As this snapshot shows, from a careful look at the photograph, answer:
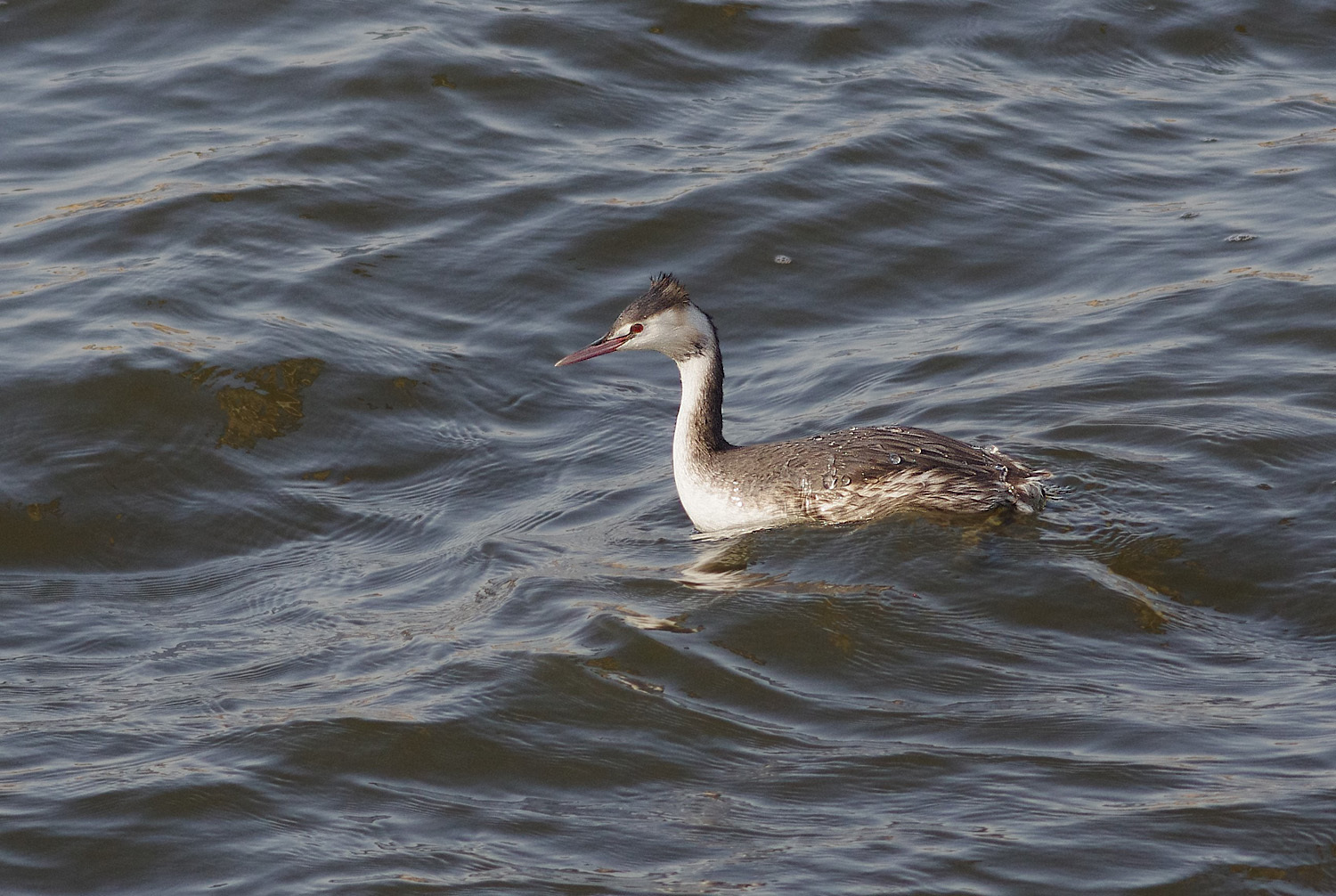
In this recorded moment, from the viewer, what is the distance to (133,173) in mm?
11789

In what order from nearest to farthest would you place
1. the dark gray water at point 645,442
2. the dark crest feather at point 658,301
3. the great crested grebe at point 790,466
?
the dark gray water at point 645,442 → the great crested grebe at point 790,466 → the dark crest feather at point 658,301

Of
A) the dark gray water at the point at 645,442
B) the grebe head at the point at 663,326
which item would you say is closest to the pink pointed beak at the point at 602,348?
the grebe head at the point at 663,326

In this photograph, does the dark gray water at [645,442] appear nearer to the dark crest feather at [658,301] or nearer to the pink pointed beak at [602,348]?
the pink pointed beak at [602,348]

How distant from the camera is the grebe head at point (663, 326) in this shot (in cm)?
830

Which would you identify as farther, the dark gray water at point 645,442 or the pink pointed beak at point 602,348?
the pink pointed beak at point 602,348

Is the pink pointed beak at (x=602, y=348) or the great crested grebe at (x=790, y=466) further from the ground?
the pink pointed beak at (x=602, y=348)

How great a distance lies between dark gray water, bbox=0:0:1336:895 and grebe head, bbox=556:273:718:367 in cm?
85

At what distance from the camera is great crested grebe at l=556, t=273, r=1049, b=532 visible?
7.54m

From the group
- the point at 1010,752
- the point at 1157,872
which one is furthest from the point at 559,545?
the point at 1157,872

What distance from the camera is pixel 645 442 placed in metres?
9.48

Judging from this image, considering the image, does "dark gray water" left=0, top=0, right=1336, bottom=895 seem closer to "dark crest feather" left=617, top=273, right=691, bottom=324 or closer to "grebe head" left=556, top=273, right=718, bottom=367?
"grebe head" left=556, top=273, right=718, bottom=367

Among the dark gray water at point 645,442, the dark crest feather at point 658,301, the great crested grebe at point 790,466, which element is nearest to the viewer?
the dark gray water at point 645,442

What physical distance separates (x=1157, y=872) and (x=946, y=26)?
34.8ft

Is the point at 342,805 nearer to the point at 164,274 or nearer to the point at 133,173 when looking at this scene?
the point at 164,274
